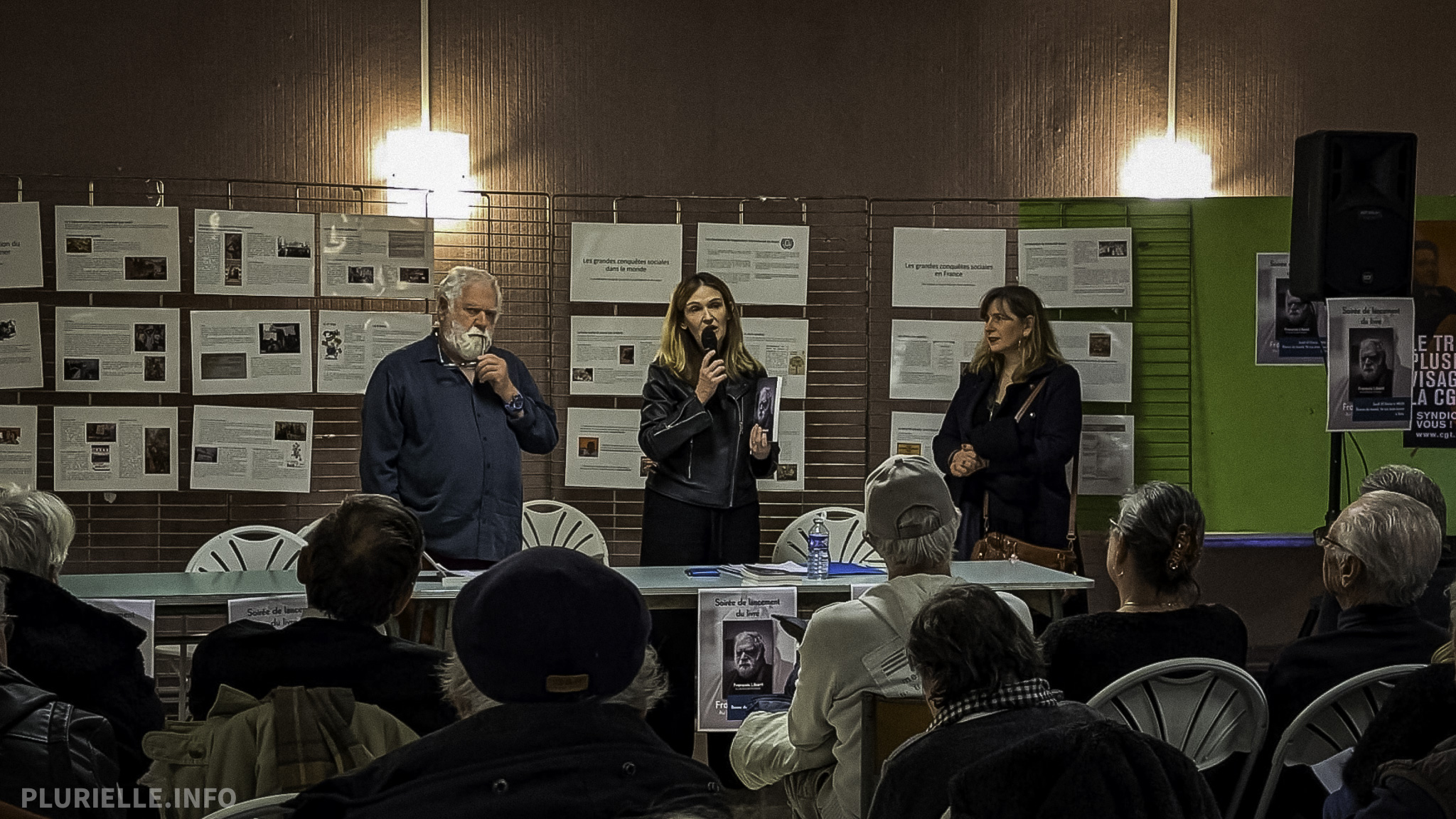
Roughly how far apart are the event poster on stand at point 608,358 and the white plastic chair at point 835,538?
3.14ft

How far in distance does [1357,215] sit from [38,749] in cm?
456

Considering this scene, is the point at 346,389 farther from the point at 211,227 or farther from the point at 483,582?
the point at 483,582

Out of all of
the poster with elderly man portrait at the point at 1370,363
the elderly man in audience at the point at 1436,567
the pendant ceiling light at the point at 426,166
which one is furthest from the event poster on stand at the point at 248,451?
the poster with elderly man portrait at the point at 1370,363

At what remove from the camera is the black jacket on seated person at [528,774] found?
4.41ft

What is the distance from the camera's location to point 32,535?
2.68 m

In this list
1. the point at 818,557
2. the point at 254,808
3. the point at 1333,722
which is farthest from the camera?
the point at 818,557

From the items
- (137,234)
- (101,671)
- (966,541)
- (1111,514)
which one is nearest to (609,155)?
(137,234)

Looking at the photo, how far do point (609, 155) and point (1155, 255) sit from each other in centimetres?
245

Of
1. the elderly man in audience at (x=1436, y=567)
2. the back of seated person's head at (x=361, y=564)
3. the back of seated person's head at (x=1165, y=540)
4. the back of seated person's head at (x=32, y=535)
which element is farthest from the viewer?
the elderly man in audience at (x=1436, y=567)

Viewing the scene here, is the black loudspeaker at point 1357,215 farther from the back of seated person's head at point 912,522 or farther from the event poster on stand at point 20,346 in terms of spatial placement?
the event poster on stand at point 20,346

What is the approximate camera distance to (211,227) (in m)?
5.17

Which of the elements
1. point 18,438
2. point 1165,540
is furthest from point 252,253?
point 1165,540

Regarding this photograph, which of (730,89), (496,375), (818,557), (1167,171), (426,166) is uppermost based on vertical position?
(730,89)

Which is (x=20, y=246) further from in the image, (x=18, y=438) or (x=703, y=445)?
(x=703, y=445)
